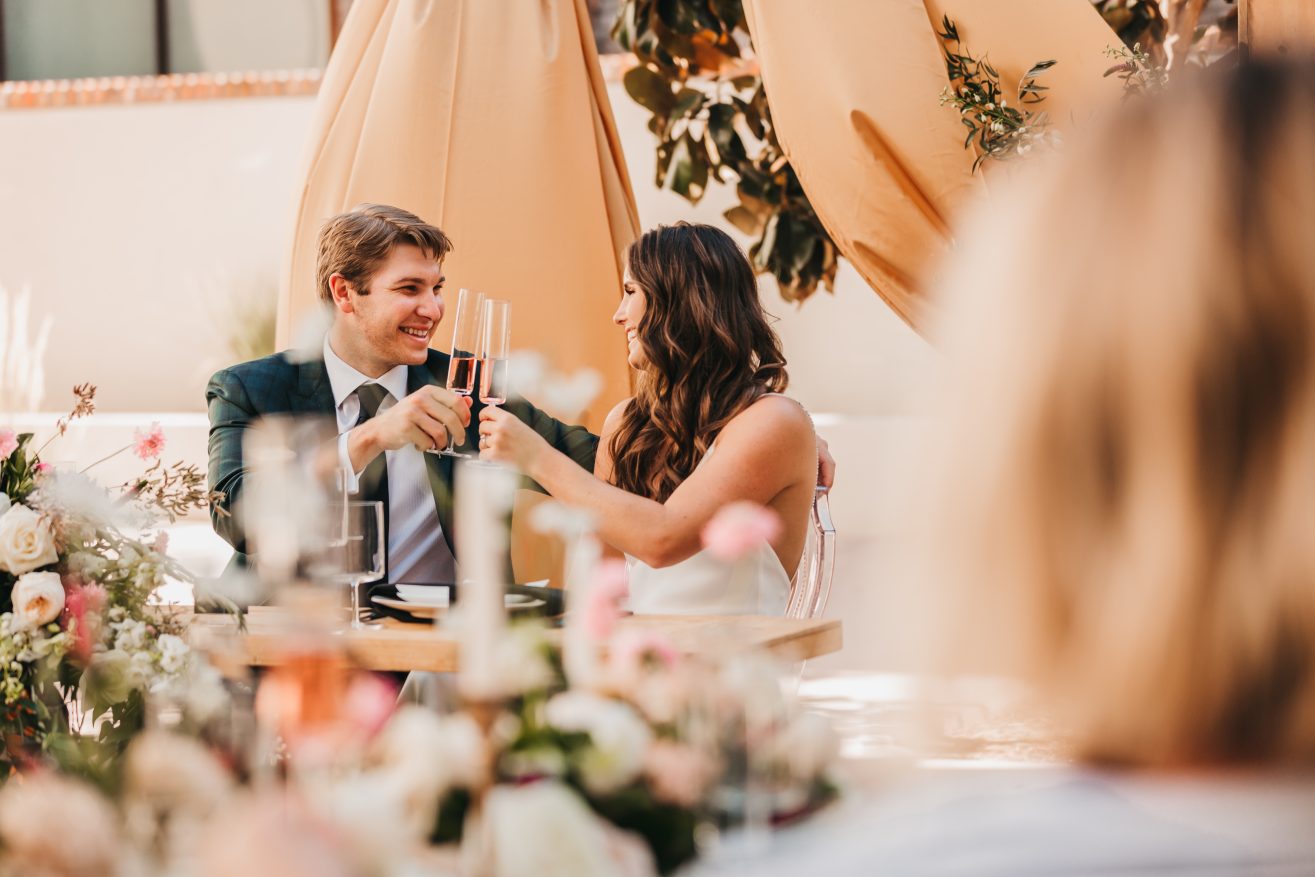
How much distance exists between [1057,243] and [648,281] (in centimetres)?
200

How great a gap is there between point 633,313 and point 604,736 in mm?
1761

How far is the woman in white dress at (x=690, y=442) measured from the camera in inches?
99.0

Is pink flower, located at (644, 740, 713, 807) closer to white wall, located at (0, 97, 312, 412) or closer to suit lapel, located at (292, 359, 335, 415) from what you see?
suit lapel, located at (292, 359, 335, 415)

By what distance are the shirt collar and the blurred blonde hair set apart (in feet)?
7.69

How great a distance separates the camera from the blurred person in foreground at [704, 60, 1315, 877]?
677mm

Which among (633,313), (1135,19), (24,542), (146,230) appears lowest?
(24,542)

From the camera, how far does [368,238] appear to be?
9.52 ft

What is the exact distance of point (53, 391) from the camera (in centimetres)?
823

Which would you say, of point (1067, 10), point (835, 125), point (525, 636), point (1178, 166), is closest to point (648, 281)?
point (835, 125)

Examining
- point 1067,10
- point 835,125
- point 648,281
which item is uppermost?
point 1067,10

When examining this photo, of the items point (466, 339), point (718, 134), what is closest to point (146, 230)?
point (718, 134)

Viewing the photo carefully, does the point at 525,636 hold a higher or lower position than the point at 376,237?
lower

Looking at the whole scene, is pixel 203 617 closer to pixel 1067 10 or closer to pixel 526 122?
pixel 526 122

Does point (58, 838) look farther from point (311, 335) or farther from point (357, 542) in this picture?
point (311, 335)
